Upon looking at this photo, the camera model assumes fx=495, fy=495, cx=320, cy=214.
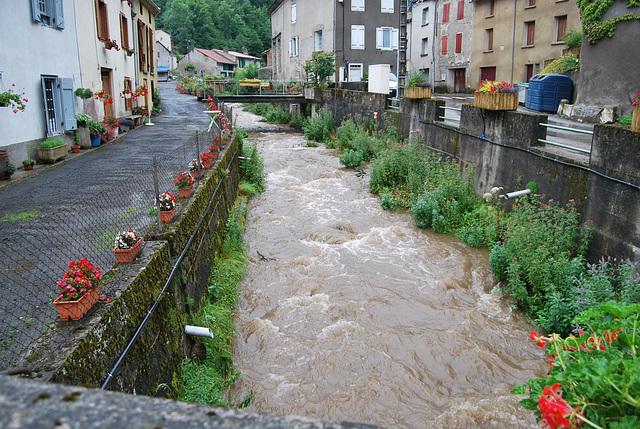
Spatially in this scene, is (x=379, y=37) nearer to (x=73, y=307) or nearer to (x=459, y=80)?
(x=459, y=80)

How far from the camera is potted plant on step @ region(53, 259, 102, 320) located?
380 cm

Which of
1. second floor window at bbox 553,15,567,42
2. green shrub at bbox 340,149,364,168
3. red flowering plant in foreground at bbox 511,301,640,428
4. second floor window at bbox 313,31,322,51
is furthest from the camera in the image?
second floor window at bbox 313,31,322,51

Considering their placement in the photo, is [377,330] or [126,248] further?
[377,330]

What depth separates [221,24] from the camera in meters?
80.8

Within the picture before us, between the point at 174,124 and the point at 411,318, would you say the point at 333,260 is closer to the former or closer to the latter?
the point at 411,318

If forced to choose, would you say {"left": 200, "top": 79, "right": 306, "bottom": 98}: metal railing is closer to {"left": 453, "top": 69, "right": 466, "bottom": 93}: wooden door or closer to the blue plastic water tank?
{"left": 453, "top": 69, "right": 466, "bottom": 93}: wooden door

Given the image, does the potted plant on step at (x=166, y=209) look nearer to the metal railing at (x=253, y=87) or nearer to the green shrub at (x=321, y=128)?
the green shrub at (x=321, y=128)

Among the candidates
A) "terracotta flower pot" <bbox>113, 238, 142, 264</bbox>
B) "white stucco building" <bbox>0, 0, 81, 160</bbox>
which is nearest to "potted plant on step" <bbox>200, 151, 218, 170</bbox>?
"white stucco building" <bbox>0, 0, 81, 160</bbox>

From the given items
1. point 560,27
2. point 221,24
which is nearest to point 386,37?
point 560,27

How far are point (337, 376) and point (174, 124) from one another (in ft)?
58.1

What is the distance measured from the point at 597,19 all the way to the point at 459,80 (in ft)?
62.3

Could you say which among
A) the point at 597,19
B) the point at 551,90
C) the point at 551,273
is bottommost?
the point at 551,273

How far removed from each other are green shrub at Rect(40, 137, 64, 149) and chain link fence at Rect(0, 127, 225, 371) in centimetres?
308

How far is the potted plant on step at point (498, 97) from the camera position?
1045 centimetres
